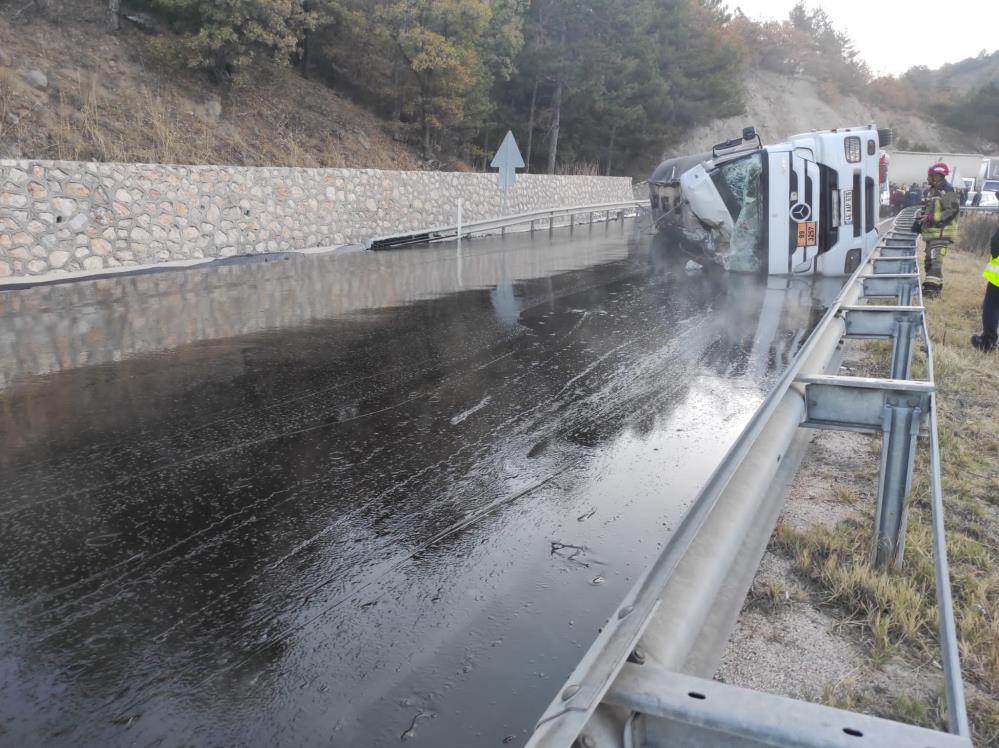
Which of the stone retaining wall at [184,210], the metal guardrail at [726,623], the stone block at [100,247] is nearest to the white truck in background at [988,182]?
the stone retaining wall at [184,210]

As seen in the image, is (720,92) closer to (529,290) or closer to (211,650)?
(529,290)

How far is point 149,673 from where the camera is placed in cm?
309

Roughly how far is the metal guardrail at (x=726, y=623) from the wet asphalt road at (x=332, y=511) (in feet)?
3.70

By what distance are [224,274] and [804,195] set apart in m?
10.2

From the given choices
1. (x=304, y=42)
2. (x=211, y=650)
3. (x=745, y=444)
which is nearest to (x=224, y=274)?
(x=211, y=650)

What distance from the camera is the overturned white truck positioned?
13469mm

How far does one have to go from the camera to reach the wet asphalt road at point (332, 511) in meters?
3.02

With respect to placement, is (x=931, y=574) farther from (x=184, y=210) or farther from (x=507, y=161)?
(x=507, y=161)

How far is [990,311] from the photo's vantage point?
8586 mm

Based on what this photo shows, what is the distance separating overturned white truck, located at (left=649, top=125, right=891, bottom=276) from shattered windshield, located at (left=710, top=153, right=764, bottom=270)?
0.7 inches

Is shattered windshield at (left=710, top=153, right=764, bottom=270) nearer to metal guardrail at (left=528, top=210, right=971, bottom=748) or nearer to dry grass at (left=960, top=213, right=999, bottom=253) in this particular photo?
dry grass at (left=960, top=213, right=999, bottom=253)

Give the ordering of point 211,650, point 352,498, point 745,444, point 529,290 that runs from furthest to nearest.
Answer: point 529,290, point 352,498, point 211,650, point 745,444


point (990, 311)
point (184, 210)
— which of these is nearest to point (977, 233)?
point (990, 311)

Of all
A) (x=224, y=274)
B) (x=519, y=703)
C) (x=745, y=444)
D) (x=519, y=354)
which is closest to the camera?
(x=745, y=444)
